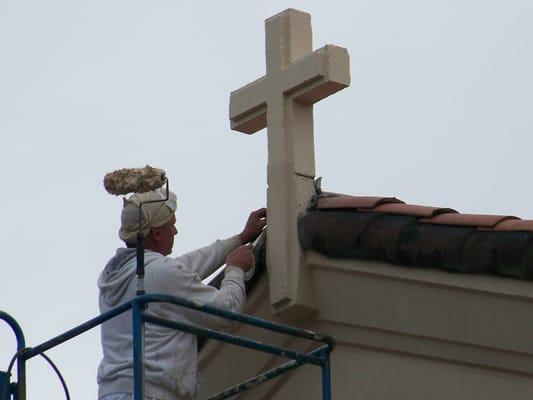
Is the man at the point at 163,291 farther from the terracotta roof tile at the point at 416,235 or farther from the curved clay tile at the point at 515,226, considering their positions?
the curved clay tile at the point at 515,226

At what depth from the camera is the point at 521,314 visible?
30.6ft

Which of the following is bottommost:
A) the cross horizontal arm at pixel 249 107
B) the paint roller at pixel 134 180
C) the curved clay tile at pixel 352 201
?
the curved clay tile at pixel 352 201

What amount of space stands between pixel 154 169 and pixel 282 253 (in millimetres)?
782

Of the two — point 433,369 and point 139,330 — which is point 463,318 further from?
point 139,330

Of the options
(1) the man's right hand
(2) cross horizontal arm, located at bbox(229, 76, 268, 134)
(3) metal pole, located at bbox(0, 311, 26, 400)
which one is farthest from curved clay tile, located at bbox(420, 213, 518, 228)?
(3) metal pole, located at bbox(0, 311, 26, 400)

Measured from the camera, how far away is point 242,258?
10.6 metres

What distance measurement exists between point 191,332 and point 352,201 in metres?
1.20

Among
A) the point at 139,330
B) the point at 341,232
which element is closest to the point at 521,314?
the point at 341,232

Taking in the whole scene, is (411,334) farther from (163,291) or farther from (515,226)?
(163,291)

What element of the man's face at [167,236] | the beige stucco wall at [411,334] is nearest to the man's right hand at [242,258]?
the beige stucco wall at [411,334]

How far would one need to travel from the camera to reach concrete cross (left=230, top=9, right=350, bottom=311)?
1036 centimetres

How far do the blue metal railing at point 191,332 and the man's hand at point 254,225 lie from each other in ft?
2.74

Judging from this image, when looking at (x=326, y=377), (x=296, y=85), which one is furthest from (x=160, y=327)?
(x=296, y=85)

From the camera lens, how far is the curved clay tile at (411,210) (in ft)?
31.7
